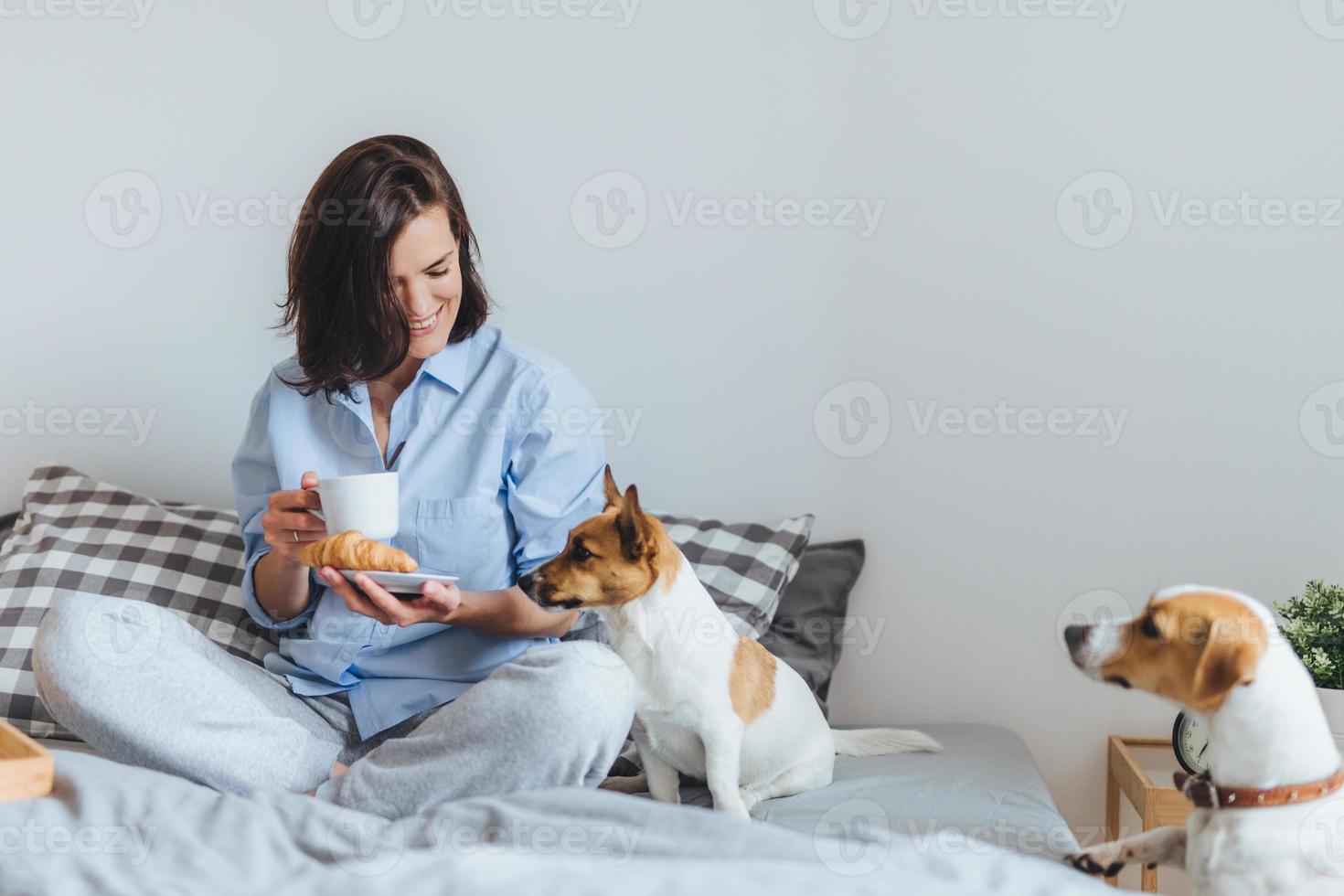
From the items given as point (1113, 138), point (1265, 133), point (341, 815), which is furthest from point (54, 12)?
point (1265, 133)

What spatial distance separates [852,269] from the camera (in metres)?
1.95

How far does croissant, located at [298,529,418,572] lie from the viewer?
1290 mm

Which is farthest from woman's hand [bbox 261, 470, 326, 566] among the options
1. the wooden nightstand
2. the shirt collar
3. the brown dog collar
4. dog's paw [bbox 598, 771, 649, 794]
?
the wooden nightstand

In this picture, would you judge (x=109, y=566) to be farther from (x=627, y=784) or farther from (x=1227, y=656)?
(x=1227, y=656)

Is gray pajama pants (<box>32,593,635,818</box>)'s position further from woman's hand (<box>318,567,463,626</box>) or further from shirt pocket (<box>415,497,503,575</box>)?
shirt pocket (<box>415,497,503,575</box>)

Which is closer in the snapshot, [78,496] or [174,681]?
[174,681]

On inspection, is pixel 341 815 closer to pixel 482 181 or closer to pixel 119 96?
pixel 482 181

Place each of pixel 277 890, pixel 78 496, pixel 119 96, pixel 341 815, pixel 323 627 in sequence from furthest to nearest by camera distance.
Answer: pixel 119 96 < pixel 78 496 < pixel 323 627 < pixel 341 815 < pixel 277 890

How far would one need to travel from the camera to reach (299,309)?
1615 mm

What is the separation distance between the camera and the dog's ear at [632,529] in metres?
1.30

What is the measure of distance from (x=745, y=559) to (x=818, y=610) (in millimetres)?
171

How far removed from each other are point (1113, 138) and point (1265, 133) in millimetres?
230

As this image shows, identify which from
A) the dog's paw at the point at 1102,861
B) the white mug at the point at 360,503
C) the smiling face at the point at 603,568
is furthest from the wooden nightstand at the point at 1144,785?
the white mug at the point at 360,503

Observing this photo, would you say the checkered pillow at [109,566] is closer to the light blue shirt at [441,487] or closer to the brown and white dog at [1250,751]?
the light blue shirt at [441,487]
